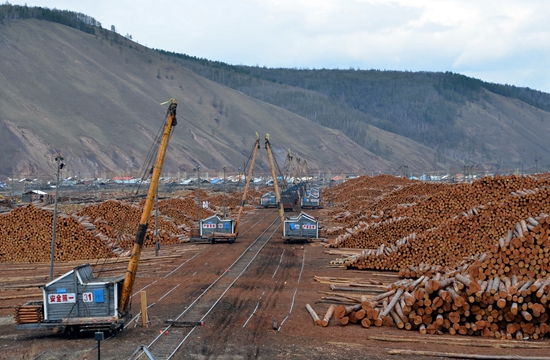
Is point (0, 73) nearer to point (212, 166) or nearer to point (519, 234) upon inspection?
point (212, 166)

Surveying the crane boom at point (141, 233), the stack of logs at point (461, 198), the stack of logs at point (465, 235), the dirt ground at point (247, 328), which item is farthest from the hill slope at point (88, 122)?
the crane boom at point (141, 233)

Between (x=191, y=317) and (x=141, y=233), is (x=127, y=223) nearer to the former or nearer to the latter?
(x=141, y=233)

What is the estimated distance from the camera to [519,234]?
21.7 metres

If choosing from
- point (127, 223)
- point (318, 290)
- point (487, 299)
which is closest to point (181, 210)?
point (127, 223)

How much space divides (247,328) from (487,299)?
24.2 feet

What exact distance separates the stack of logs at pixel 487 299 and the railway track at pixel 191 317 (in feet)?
16.0

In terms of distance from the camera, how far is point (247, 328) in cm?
2003

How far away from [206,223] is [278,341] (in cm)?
2656

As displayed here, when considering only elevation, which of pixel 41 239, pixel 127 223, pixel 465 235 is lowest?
pixel 127 223

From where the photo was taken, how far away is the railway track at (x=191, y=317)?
57.8 feet

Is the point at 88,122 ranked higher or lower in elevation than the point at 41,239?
higher

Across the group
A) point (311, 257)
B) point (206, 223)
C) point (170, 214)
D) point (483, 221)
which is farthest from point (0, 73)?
point (483, 221)

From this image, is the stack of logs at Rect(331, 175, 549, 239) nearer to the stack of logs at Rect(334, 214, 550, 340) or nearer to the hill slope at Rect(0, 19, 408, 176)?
the stack of logs at Rect(334, 214, 550, 340)

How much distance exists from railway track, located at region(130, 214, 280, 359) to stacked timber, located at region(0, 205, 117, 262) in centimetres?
940
